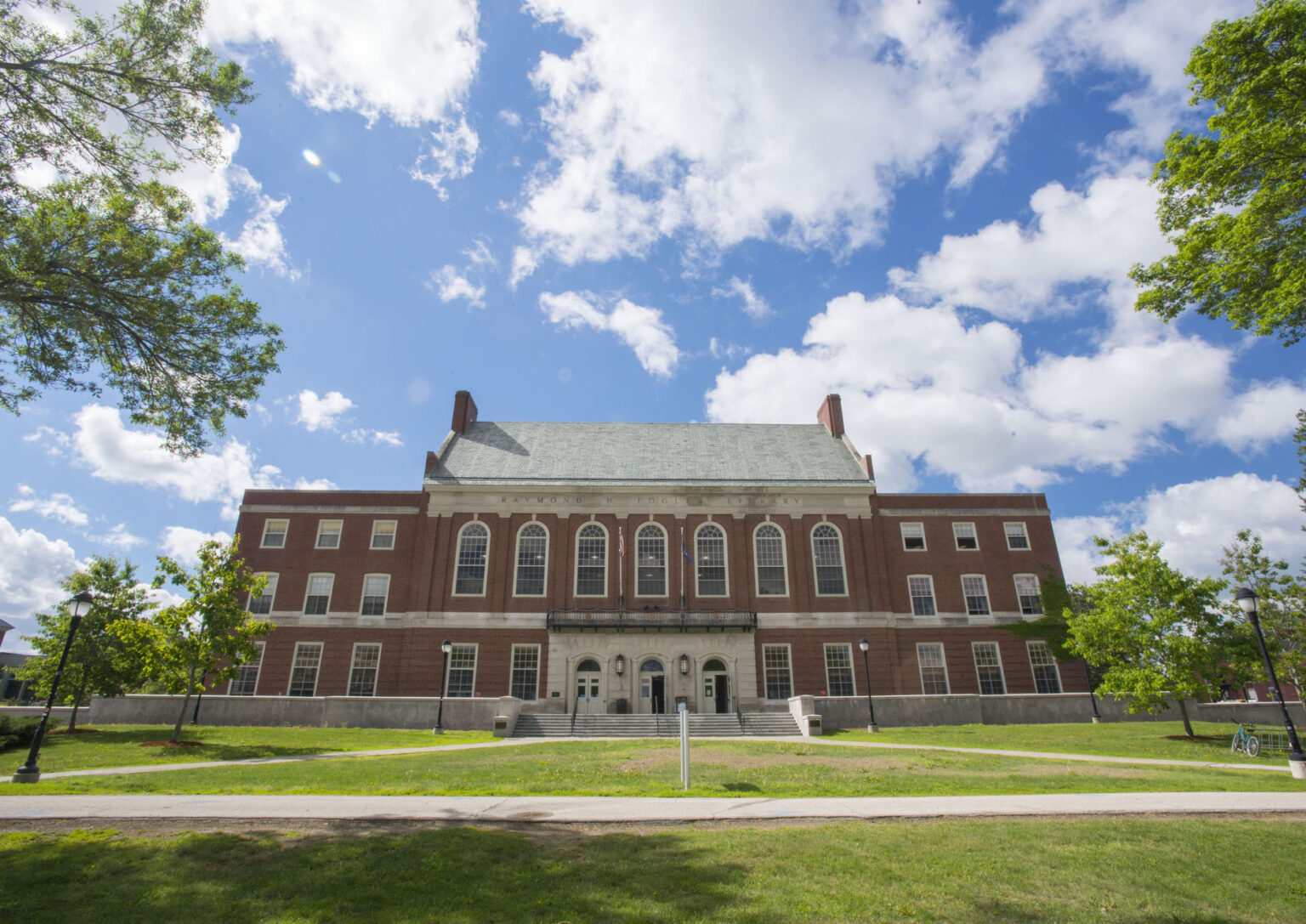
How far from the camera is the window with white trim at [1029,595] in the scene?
36812 mm

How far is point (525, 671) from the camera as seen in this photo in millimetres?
34594

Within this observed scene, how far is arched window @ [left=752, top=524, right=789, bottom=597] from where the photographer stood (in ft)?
119

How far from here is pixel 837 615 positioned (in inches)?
1403

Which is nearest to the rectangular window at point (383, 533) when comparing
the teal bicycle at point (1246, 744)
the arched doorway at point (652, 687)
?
the arched doorway at point (652, 687)

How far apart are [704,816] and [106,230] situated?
1525 centimetres

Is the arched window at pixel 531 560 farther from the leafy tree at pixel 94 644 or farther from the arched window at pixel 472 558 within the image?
the leafy tree at pixel 94 644

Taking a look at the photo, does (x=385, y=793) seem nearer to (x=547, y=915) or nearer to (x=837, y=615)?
(x=547, y=915)

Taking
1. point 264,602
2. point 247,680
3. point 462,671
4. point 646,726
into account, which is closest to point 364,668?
point 462,671

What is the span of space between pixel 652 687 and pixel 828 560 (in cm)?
1164

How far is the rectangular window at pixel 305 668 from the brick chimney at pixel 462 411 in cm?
1457

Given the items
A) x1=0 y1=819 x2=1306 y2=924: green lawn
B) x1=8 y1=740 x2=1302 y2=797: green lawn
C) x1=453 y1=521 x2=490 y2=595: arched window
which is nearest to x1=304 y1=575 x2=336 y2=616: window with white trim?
x1=453 y1=521 x2=490 y2=595: arched window

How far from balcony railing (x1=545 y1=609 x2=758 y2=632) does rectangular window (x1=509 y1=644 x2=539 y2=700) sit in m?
1.73

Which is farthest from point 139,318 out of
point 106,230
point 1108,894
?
point 1108,894

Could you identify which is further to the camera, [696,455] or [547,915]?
[696,455]
